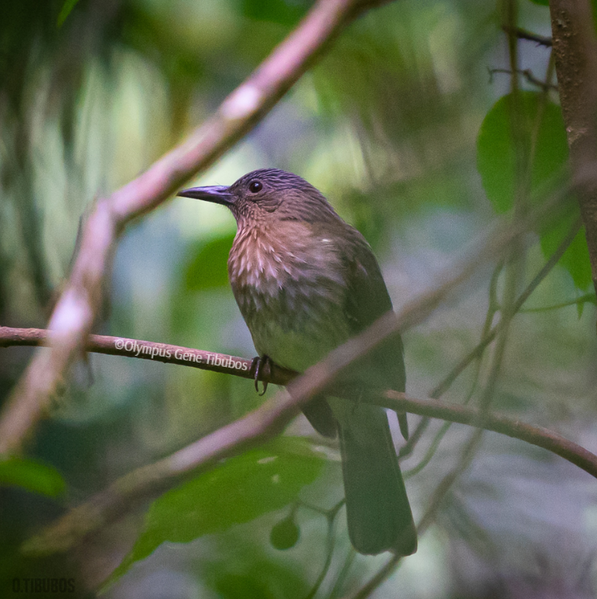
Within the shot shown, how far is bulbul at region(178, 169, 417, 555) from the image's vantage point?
102cm

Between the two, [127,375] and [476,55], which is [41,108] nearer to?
[127,375]

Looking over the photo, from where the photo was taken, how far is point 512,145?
1009mm

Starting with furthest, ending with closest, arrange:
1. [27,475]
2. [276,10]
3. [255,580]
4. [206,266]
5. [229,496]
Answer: [276,10], [206,266], [255,580], [229,496], [27,475]

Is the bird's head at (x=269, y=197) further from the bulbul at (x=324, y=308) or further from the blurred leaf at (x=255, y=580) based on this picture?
the blurred leaf at (x=255, y=580)

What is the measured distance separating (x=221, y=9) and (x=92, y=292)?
28.0 inches

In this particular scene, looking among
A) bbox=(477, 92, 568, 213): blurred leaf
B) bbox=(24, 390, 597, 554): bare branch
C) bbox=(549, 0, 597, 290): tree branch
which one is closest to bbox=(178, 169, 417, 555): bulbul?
bbox=(24, 390, 597, 554): bare branch

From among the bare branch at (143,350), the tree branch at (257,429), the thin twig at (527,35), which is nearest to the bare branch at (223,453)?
the tree branch at (257,429)

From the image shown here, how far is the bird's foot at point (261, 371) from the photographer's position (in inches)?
44.3

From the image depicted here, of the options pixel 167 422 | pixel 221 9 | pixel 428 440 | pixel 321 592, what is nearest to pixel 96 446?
pixel 167 422

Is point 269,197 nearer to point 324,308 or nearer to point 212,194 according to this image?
point 212,194

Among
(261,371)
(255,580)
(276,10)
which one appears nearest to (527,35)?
(276,10)

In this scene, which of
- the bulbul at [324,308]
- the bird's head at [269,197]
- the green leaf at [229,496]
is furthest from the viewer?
the bird's head at [269,197]

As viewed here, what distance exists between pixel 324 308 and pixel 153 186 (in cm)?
45

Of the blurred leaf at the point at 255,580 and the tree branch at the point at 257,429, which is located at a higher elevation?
the tree branch at the point at 257,429
